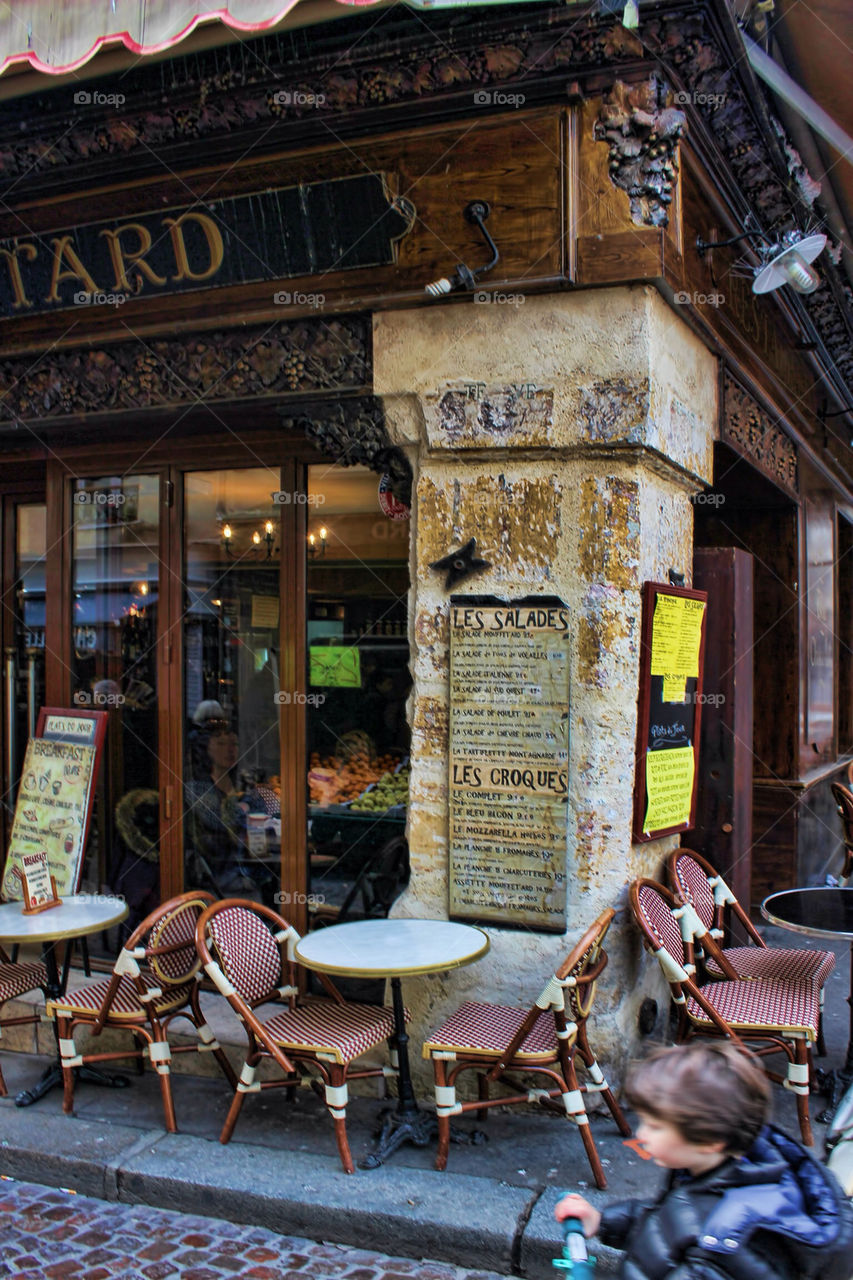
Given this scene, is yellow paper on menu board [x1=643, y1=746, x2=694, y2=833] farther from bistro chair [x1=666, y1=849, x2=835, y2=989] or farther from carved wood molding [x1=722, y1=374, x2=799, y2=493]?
carved wood molding [x1=722, y1=374, x2=799, y2=493]

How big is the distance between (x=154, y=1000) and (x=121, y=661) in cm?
192

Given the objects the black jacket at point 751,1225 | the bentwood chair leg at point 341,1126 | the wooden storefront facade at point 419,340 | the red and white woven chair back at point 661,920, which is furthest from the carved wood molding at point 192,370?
the black jacket at point 751,1225

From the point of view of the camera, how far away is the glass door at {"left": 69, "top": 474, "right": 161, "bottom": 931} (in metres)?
5.19

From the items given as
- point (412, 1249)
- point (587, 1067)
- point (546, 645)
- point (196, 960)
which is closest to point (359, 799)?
point (196, 960)

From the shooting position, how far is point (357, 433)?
172 inches

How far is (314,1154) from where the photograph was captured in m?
3.69

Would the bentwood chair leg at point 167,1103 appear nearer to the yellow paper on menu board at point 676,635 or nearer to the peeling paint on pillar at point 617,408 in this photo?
the yellow paper on menu board at point 676,635

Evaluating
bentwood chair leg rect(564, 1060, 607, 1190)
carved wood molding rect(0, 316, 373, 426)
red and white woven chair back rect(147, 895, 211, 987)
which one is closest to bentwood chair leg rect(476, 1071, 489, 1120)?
bentwood chair leg rect(564, 1060, 607, 1190)

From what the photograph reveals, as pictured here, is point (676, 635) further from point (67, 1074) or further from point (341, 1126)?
point (67, 1074)

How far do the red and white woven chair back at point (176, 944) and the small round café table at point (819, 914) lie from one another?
96.0 inches

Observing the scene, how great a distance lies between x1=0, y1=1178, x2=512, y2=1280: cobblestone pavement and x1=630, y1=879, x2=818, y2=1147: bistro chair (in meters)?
1.18

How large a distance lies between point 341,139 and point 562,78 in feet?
3.17

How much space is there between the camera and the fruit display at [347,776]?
15.9 ft

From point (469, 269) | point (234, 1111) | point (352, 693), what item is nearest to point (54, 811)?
point (352, 693)
